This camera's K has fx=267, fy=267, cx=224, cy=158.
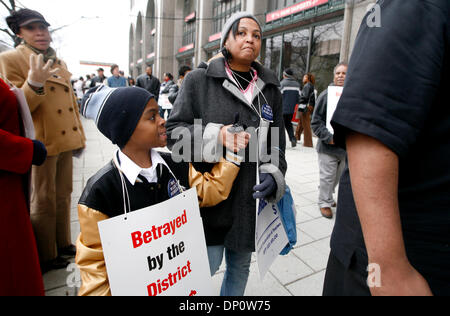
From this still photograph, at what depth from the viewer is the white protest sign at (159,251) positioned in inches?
38.7

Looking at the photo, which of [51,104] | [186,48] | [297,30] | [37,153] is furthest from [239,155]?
[186,48]

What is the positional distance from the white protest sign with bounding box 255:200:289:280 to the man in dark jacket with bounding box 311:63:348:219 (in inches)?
81.3

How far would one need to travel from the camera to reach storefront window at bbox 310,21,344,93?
28.9ft

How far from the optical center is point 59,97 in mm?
2418

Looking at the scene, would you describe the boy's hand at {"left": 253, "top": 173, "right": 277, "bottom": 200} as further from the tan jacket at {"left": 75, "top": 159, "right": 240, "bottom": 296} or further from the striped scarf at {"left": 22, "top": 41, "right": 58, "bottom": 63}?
Answer: the striped scarf at {"left": 22, "top": 41, "right": 58, "bottom": 63}

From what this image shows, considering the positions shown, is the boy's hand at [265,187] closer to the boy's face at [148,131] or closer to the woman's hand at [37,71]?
the boy's face at [148,131]

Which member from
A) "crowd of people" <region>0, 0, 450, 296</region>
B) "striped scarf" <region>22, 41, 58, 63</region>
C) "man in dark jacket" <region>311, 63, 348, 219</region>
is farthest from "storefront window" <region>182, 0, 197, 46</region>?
"crowd of people" <region>0, 0, 450, 296</region>

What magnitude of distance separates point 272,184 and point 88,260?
0.96 meters

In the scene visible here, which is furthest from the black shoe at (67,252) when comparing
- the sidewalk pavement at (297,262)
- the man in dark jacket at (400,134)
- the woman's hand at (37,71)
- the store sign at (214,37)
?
the store sign at (214,37)

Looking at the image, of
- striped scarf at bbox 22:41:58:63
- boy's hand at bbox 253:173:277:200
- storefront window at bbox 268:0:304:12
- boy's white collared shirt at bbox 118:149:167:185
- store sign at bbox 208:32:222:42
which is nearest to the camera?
boy's white collared shirt at bbox 118:149:167:185

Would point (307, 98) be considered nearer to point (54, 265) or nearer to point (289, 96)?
point (289, 96)

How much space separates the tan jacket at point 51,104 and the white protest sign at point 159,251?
5.58 ft

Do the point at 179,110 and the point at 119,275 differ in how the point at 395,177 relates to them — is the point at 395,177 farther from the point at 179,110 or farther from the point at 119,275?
the point at 179,110
